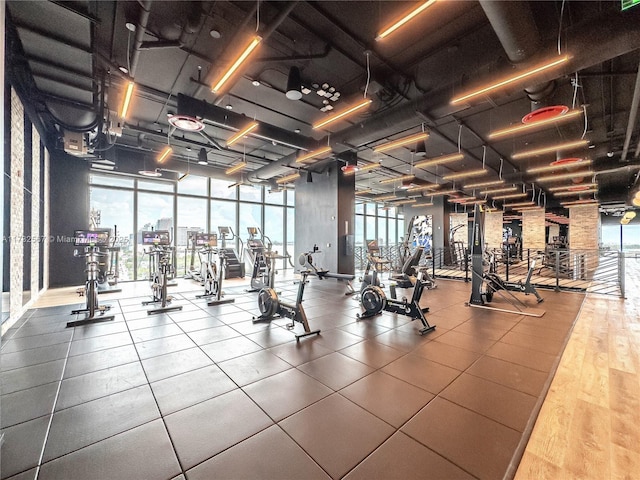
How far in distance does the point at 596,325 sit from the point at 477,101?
4187mm

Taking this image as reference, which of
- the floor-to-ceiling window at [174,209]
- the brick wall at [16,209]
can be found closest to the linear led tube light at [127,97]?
the brick wall at [16,209]

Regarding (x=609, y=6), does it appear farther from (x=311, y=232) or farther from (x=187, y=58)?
(x=311, y=232)

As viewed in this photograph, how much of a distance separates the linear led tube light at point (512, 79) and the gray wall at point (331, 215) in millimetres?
5473

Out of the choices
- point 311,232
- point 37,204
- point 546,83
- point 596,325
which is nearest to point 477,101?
point 546,83

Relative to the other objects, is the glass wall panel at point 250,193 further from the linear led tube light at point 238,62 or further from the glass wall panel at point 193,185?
the linear led tube light at point 238,62

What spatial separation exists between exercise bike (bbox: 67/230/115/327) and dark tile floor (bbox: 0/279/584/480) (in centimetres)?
28

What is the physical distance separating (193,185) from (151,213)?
1865 millimetres

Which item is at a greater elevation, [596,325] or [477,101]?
[477,101]

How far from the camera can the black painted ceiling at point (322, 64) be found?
136 inches

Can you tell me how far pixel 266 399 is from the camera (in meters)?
2.31

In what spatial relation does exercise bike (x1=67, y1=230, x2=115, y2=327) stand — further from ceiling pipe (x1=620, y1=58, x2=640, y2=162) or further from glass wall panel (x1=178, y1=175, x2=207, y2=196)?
ceiling pipe (x1=620, y1=58, x2=640, y2=162)

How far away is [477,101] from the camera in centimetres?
457

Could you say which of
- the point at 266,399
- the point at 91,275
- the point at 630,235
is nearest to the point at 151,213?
the point at 91,275

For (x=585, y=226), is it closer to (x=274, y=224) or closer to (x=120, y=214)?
(x=274, y=224)
